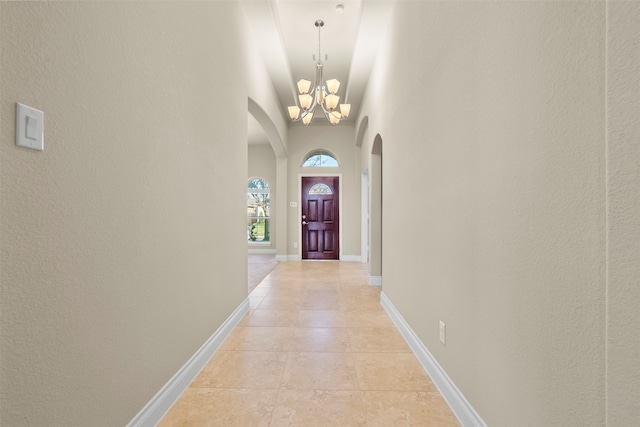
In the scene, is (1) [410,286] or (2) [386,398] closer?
(2) [386,398]

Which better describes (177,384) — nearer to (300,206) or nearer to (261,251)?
(300,206)

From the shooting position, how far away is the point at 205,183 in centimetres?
229

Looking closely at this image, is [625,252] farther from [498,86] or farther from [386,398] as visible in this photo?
[386,398]

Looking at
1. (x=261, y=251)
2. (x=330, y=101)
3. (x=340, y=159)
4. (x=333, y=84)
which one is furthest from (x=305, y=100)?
(x=261, y=251)

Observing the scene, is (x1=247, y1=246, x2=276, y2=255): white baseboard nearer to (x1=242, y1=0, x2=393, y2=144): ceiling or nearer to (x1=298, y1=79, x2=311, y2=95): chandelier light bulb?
(x1=242, y1=0, x2=393, y2=144): ceiling

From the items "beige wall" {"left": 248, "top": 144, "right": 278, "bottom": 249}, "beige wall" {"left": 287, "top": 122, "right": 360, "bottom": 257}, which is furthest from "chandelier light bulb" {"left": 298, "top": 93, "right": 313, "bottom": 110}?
"beige wall" {"left": 248, "top": 144, "right": 278, "bottom": 249}

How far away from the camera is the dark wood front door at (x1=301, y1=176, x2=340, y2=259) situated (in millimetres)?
7410

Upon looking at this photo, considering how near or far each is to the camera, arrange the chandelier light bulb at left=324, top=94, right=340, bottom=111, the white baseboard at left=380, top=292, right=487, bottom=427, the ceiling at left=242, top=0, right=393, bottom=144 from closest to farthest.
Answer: the white baseboard at left=380, top=292, right=487, bottom=427, the ceiling at left=242, top=0, right=393, bottom=144, the chandelier light bulb at left=324, top=94, right=340, bottom=111

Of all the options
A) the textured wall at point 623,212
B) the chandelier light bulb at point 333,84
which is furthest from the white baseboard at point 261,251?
the textured wall at point 623,212

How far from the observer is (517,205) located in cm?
110

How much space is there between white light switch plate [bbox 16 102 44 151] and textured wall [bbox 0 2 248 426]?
0.02 m

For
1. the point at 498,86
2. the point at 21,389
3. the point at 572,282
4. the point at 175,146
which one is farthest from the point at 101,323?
the point at 498,86

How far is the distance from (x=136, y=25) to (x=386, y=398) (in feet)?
7.74

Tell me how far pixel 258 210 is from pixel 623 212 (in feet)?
29.0
